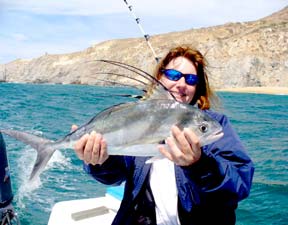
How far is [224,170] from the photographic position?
2.67 metres

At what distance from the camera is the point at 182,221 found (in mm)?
3002

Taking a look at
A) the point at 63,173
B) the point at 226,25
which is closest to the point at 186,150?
the point at 63,173

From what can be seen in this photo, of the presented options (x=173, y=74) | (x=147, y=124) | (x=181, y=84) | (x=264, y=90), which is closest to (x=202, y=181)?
(x=147, y=124)

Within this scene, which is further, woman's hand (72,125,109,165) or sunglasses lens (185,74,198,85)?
sunglasses lens (185,74,198,85)

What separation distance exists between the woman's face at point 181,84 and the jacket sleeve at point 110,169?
0.60 meters

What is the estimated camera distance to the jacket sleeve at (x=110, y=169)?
3193 mm

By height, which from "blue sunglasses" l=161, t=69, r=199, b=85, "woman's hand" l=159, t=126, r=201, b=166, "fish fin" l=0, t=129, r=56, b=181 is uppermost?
"blue sunglasses" l=161, t=69, r=199, b=85

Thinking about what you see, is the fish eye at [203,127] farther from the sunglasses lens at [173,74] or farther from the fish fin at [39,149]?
the fish fin at [39,149]

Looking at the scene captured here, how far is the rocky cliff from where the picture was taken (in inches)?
3900

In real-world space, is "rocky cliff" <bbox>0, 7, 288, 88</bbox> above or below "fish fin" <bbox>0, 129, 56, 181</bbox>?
below

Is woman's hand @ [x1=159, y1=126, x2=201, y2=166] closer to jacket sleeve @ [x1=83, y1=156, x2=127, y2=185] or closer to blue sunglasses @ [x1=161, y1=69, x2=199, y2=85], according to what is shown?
jacket sleeve @ [x1=83, y1=156, x2=127, y2=185]

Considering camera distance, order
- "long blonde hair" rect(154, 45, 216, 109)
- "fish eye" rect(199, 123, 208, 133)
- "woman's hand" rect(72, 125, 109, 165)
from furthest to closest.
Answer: "long blonde hair" rect(154, 45, 216, 109)
"woman's hand" rect(72, 125, 109, 165)
"fish eye" rect(199, 123, 208, 133)

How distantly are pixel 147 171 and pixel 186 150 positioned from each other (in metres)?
0.67

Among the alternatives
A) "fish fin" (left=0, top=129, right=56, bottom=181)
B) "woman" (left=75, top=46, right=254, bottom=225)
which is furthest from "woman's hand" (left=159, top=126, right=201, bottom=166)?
"fish fin" (left=0, top=129, right=56, bottom=181)
